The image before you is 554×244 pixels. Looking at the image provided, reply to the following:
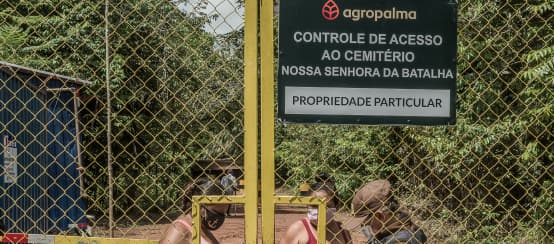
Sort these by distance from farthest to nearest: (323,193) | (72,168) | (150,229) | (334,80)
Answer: (150,229) → (72,168) → (323,193) → (334,80)

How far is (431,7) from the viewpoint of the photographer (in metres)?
2.91

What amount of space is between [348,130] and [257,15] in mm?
9828

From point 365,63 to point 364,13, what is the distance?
9.0 inches

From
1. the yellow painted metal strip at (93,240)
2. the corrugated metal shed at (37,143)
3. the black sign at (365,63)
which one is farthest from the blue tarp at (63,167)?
the black sign at (365,63)

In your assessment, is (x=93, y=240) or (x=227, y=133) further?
(x=227, y=133)

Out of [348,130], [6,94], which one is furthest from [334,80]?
[348,130]

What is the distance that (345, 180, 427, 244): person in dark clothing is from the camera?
11.6 ft

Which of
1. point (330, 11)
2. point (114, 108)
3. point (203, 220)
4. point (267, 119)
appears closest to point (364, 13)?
point (330, 11)

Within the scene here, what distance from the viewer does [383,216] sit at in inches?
140

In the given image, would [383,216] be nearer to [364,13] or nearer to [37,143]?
[364,13]

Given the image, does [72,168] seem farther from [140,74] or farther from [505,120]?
[505,120]

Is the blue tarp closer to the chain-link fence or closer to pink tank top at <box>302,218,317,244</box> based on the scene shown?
the chain-link fence

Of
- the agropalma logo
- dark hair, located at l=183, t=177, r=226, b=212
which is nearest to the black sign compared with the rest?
the agropalma logo

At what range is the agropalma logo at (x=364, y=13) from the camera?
287 centimetres
